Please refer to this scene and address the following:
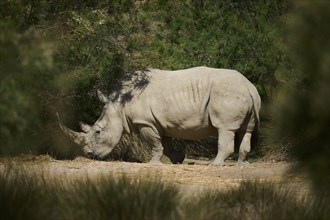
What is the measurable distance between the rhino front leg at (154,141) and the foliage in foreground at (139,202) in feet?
20.3

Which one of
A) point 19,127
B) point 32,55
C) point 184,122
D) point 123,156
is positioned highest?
point 32,55

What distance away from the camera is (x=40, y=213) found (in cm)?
815

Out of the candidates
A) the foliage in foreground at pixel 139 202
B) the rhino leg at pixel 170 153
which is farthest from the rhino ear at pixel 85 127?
the foliage in foreground at pixel 139 202

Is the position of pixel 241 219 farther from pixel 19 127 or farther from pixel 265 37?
pixel 265 37

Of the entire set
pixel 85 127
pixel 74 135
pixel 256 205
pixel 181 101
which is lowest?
pixel 74 135

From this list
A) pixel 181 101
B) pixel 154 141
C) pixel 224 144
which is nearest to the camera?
pixel 224 144

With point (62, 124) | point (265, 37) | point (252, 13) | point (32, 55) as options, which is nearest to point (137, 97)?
point (62, 124)

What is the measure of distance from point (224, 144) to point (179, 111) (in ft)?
3.40

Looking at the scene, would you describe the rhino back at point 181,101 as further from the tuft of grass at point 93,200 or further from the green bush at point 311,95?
the green bush at point 311,95

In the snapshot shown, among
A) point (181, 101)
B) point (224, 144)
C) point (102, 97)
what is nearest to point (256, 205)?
point (224, 144)

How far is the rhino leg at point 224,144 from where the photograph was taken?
1491cm

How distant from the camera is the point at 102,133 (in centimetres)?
1580

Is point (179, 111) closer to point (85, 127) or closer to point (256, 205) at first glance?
point (85, 127)

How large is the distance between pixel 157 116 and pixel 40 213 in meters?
7.30
